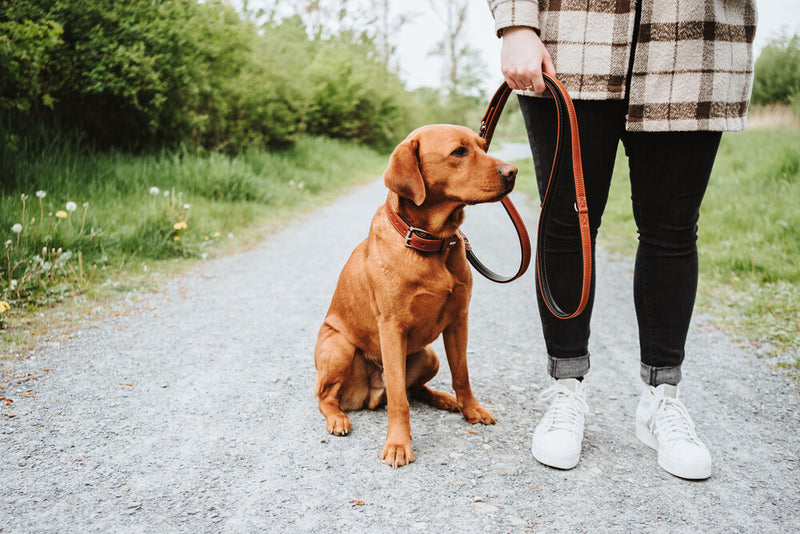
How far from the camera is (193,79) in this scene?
24.0 feet

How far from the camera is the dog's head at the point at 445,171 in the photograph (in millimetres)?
2039

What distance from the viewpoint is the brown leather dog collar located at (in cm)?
203

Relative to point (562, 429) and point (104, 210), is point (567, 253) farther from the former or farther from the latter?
point (104, 210)

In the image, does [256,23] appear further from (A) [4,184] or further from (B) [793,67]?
(B) [793,67]

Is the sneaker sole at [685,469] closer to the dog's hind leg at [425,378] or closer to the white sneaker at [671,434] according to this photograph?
the white sneaker at [671,434]

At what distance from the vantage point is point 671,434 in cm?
190

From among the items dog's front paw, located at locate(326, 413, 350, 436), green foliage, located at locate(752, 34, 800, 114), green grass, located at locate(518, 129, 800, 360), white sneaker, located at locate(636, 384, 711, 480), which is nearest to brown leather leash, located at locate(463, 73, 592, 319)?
white sneaker, located at locate(636, 384, 711, 480)

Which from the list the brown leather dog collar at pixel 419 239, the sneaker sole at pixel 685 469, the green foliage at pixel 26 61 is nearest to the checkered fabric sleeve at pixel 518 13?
the brown leather dog collar at pixel 419 239

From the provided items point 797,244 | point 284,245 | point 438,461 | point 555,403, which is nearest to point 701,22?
point 555,403

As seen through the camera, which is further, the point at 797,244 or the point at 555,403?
the point at 797,244

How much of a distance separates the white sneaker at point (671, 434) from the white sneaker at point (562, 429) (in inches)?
8.9

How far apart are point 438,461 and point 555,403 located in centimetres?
49

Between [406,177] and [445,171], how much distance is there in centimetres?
17

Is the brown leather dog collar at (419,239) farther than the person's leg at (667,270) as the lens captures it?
Yes
